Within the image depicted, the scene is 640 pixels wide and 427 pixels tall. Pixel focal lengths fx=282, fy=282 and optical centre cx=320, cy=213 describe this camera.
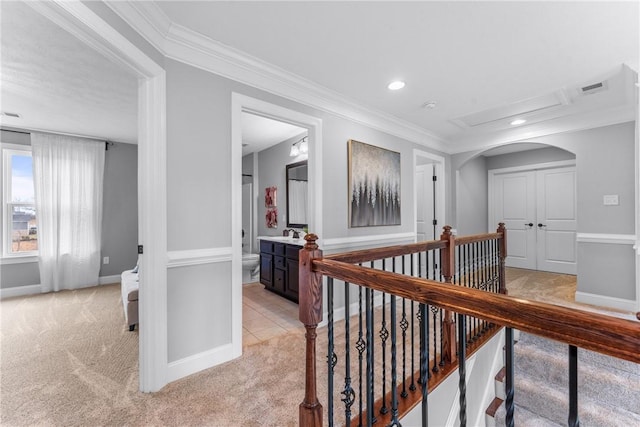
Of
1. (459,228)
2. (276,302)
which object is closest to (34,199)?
(276,302)

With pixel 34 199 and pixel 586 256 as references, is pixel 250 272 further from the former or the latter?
pixel 586 256

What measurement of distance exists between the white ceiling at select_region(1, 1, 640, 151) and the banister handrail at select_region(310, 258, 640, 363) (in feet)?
5.62

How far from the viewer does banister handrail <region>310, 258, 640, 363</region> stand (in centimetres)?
58

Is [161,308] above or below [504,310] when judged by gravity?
below

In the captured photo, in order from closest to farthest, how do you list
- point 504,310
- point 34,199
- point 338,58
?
1. point 504,310
2. point 338,58
3. point 34,199

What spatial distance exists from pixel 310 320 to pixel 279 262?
2594mm

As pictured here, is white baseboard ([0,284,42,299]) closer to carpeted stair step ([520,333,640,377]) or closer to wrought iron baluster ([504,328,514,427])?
wrought iron baluster ([504,328,514,427])

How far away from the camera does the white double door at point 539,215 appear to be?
493 centimetres

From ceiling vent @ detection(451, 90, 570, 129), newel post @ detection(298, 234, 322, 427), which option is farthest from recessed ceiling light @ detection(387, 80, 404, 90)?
newel post @ detection(298, 234, 322, 427)

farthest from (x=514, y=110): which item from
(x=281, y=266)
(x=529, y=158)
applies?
(x=281, y=266)

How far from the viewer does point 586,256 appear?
354 centimetres

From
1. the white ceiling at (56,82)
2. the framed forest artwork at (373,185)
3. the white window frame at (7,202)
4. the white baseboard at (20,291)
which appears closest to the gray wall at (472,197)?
the framed forest artwork at (373,185)

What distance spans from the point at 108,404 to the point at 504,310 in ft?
7.20

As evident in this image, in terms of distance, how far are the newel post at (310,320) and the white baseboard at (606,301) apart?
3965 millimetres
